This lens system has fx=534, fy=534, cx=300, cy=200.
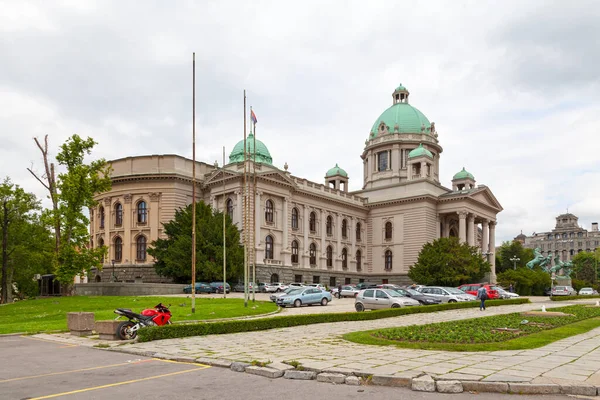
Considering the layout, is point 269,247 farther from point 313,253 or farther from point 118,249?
point 118,249

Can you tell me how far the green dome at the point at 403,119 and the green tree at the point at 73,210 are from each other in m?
60.1

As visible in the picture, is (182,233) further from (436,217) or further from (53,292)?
(436,217)

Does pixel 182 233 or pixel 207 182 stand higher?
pixel 207 182

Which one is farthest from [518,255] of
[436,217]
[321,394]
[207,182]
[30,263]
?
[321,394]

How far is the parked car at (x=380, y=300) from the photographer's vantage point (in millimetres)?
34750

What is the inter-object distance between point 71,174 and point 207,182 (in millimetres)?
23916

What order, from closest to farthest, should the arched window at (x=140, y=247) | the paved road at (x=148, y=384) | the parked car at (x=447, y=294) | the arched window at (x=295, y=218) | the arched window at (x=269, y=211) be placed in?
the paved road at (x=148, y=384), the parked car at (x=447, y=294), the arched window at (x=140, y=247), the arched window at (x=269, y=211), the arched window at (x=295, y=218)

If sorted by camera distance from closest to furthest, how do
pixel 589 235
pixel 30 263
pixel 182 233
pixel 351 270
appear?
1. pixel 182 233
2. pixel 30 263
3. pixel 351 270
4. pixel 589 235

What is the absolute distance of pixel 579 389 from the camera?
32.6ft

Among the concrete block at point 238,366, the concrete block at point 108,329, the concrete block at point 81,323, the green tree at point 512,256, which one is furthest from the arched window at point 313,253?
the concrete block at point 238,366

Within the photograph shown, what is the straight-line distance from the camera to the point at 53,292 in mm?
53312

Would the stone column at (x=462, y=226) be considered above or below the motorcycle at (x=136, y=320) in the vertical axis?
above

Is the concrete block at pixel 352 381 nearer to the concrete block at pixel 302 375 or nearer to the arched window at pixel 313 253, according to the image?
the concrete block at pixel 302 375

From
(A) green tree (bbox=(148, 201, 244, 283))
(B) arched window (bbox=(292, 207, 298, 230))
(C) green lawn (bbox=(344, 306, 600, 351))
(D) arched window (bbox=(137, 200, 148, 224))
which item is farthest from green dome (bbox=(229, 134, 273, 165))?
(C) green lawn (bbox=(344, 306, 600, 351))
